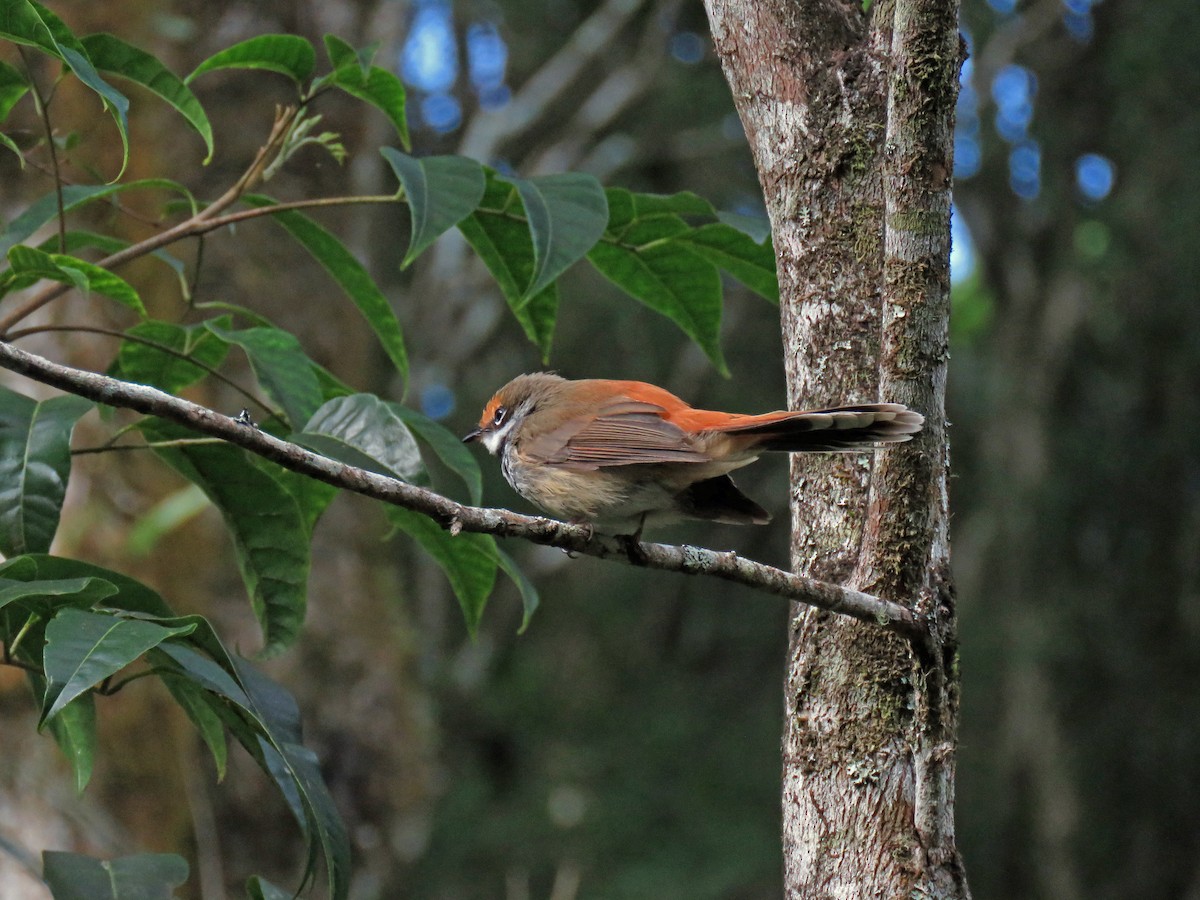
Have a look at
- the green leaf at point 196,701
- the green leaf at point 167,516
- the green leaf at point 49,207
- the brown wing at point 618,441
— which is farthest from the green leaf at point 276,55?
the green leaf at point 167,516

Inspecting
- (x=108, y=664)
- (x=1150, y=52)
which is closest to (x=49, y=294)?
(x=108, y=664)

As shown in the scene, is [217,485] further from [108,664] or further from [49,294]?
[108,664]

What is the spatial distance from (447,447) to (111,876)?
105cm

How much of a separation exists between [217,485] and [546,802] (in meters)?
10.9

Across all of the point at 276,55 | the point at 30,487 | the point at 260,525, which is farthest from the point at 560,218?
the point at 30,487

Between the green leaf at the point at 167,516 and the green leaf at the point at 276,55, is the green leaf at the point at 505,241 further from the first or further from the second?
the green leaf at the point at 167,516

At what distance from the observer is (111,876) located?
2.37 meters

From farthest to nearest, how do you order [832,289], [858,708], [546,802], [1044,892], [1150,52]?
1. [546,802]
2. [1044,892]
3. [1150,52]
4. [832,289]
5. [858,708]

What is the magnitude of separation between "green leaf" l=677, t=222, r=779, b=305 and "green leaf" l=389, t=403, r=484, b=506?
0.77 m

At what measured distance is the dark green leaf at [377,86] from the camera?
2.83 meters

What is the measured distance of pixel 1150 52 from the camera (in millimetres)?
9914

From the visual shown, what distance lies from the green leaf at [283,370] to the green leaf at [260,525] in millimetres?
142

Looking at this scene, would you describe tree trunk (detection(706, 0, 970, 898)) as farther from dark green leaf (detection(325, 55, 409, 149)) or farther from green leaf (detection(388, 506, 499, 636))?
dark green leaf (detection(325, 55, 409, 149))

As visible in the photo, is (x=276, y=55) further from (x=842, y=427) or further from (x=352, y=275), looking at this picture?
(x=842, y=427)
